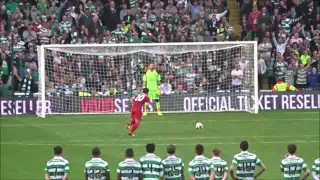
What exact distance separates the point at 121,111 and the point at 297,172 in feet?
56.6

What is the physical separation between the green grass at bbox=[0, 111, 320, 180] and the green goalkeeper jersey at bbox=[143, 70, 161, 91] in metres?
1.15

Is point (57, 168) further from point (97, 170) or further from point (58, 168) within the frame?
point (97, 170)

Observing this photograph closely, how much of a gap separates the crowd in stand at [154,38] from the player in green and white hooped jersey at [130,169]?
16547 mm

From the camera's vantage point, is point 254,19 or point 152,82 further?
point 254,19

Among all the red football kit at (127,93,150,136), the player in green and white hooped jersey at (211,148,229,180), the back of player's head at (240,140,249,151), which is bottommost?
the player in green and white hooped jersey at (211,148,229,180)

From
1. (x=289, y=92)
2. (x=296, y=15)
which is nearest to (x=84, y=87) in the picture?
(x=289, y=92)

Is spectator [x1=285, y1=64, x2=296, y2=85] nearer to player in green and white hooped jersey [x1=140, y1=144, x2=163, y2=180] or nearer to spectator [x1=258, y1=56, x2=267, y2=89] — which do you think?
spectator [x1=258, y1=56, x2=267, y2=89]

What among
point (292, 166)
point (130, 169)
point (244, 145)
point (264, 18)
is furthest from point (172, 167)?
point (264, 18)

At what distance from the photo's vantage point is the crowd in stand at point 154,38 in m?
38.3

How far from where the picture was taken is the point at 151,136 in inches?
1305

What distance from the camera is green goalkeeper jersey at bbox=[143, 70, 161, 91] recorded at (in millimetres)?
36969

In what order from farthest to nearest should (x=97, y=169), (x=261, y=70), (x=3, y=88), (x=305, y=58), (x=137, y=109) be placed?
1. (x=305, y=58)
2. (x=261, y=70)
3. (x=3, y=88)
4. (x=137, y=109)
5. (x=97, y=169)

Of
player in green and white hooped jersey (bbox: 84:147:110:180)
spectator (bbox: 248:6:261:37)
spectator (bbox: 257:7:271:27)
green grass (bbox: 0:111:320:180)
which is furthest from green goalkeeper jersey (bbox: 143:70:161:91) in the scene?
player in green and white hooped jersey (bbox: 84:147:110:180)

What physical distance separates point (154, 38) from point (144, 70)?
111 inches
